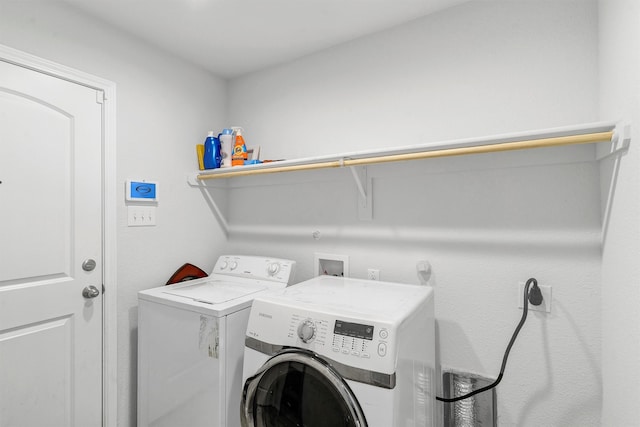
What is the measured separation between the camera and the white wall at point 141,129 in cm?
156

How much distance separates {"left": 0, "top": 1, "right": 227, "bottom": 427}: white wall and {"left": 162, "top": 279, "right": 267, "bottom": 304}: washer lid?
0.95ft

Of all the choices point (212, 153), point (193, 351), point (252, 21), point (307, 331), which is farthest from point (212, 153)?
point (307, 331)

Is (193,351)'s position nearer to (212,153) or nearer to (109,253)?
(109,253)

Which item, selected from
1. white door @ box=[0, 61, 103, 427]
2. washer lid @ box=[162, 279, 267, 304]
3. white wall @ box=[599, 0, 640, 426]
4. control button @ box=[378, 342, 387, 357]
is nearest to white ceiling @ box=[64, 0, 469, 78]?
white door @ box=[0, 61, 103, 427]

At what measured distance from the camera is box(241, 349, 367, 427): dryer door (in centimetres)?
108

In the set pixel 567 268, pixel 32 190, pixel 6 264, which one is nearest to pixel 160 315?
pixel 6 264

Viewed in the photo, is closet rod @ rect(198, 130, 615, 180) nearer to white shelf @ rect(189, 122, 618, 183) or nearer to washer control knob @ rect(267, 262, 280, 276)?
white shelf @ rect(189, 122, 618, 183)

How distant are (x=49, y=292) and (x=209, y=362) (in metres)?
0.89

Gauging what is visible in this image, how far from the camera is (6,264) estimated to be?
1409 millimetres

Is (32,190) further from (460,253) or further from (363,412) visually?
(460,253)

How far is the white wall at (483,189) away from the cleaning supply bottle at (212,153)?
60cm

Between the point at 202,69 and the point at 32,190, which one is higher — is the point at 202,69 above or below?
above

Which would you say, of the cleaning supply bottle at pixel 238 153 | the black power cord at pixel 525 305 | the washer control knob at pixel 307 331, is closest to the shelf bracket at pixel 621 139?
the black power cord at pixel 525 305

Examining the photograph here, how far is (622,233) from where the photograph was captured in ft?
3.48
